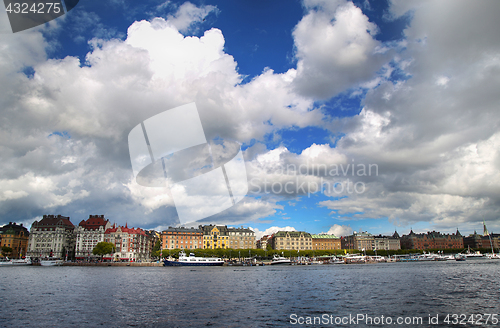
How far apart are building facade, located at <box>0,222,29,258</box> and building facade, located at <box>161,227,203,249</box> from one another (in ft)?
224

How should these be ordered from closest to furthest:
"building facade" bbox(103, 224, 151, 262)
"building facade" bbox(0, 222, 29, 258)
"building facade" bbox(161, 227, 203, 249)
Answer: "building facade" bbox(103, 224, 151, 262) < "building facade" bbox(0, 222, 29, 258) < "building facade" bbox(161, 227, 203, 249)

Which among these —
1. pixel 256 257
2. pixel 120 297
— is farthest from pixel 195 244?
pixel 120 297

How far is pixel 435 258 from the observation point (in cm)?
16875

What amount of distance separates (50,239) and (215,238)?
250ft

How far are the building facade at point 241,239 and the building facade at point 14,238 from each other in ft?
334

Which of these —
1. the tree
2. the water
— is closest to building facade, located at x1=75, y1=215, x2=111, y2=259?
the tree

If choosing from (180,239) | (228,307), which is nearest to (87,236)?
(180,239)

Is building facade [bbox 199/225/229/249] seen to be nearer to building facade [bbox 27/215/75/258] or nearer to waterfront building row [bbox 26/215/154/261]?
waterfront building row [bbox 26/215/154/261]

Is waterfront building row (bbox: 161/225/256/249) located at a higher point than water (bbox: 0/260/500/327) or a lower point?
higher

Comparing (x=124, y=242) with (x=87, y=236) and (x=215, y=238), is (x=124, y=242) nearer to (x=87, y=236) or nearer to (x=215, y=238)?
(x=87, y=236)

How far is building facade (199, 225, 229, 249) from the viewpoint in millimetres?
172625

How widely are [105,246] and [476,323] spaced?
449 feet

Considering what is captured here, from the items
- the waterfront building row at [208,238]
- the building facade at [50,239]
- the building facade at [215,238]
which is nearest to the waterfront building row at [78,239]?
the building facade at [50,239]

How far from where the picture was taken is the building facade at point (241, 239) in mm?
176375
